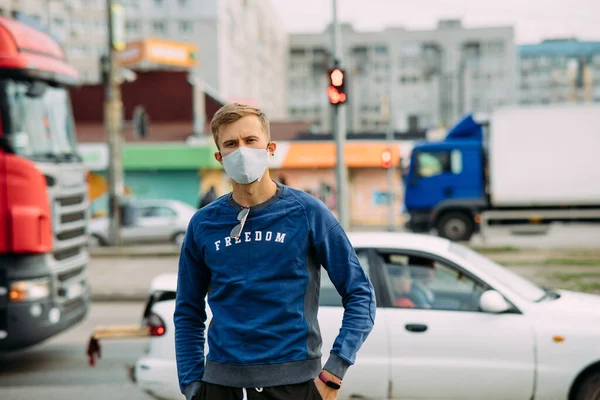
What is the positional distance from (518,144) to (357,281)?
64.7ft

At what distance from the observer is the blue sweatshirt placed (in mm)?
2564

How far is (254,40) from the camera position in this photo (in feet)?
222

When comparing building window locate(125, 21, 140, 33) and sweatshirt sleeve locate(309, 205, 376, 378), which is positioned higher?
building window locate(125, 21, 140, 33)

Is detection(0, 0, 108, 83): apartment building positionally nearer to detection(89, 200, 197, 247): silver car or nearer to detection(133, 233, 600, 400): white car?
detection(89, 200, 197, 247): silver car

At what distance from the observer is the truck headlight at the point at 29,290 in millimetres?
6898

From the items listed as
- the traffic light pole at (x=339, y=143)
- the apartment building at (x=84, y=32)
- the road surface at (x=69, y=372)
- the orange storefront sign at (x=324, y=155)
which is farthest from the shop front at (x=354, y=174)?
the apartment building at (x=84, y=32)

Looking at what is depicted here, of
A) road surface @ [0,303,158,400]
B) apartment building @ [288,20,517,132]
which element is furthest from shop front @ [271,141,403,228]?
apartment building @ [288,20,517,132]

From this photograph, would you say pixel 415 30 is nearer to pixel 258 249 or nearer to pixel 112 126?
pixel 112 126

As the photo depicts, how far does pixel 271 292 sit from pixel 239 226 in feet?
0.82

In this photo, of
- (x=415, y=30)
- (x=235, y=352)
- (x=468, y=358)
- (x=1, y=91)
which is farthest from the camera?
(x=415, y=30)

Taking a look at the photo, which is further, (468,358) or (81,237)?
(81,237)

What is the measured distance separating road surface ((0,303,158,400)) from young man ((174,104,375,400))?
4272 millimetres

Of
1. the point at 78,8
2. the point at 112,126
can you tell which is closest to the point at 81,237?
the point at 112,126

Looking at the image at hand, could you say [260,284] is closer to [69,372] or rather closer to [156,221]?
[69,372]
